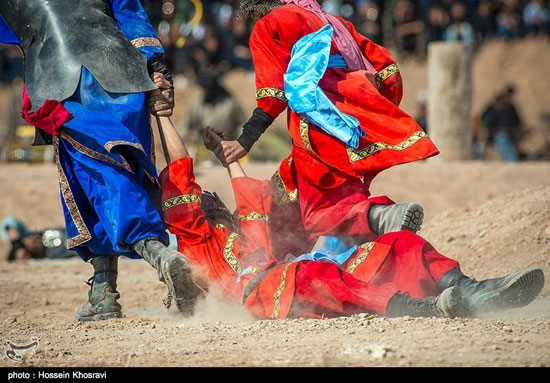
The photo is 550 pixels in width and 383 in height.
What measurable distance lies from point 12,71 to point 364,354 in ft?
53.2

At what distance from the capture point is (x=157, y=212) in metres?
5.08

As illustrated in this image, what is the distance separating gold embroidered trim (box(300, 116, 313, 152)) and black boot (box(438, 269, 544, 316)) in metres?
1.15

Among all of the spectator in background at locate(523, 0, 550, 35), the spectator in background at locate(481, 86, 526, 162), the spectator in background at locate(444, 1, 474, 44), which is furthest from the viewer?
the spectator in background at locate(523, 0, 550, 35)

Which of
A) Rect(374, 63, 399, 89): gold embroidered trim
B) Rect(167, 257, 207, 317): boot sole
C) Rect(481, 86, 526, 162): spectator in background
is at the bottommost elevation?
Rect(481, 86, 526, 162): spectator in background

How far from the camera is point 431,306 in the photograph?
444 centimetres

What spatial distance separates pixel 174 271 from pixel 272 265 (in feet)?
1.70

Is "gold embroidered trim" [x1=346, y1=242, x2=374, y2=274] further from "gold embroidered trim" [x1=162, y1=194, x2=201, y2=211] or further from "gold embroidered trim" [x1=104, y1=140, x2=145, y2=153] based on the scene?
"gold embroidered trim" [x1=104, y1=140, x2=145, y2=153]

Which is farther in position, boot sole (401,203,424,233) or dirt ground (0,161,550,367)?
boot sole (401,203,424,233)

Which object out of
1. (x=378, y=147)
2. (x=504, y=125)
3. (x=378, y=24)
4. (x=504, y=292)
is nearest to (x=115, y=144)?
(x=378, y=147)

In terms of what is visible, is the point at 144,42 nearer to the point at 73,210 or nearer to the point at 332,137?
the point at 73,210

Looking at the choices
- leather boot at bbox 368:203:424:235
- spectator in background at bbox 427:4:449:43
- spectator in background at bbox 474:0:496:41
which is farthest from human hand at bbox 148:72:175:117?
spectator in background at bbox 474:0:496:41

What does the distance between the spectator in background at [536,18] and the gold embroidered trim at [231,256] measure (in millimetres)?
15922

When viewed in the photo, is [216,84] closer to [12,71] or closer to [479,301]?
[12,71]

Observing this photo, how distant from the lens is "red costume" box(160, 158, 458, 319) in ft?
15.1
